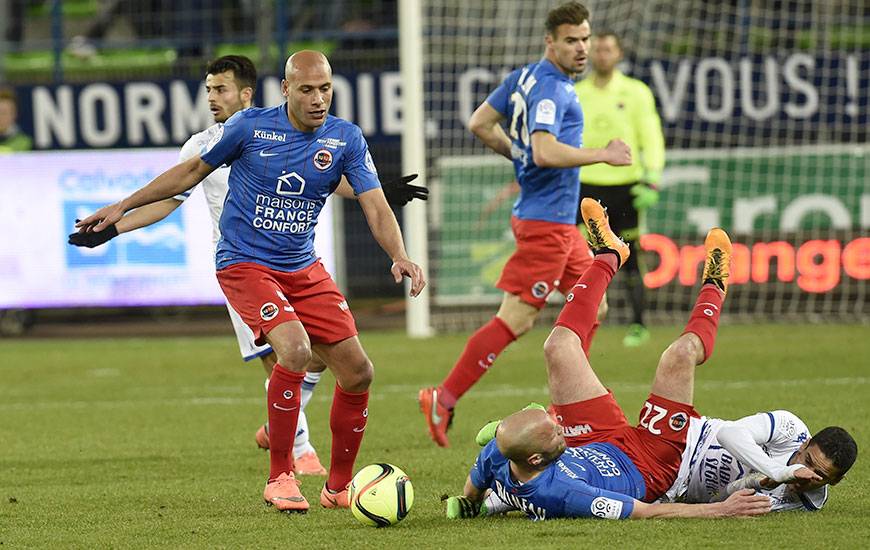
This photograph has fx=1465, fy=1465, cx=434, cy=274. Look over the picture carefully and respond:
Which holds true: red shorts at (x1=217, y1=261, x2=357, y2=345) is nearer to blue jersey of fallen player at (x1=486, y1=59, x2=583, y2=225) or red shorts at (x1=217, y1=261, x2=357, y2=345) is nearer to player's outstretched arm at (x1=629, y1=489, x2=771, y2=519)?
player's outstretched arm at (x1=629, y1=489, x2=771, y2=519)

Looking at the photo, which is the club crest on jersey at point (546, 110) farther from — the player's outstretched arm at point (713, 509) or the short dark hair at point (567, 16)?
the player's outstretched arm at point (713, 509)

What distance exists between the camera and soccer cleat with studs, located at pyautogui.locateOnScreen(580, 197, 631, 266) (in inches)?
248

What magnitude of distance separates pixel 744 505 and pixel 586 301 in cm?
122

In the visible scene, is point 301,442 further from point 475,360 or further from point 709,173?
point 709,173

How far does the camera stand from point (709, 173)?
45.7 ft

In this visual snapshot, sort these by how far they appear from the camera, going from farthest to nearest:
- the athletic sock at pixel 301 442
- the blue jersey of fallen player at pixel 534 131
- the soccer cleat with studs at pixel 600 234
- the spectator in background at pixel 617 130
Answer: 1. the spectator in background at pixel 617 130
2. the blue jersey of fallen player at pixel 534 131
3. the athletic sock at pixel 301 442
4. the soccer cleat with studs at pixel 600 234

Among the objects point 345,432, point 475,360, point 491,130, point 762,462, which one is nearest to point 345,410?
point 345,432

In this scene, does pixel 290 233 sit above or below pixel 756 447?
above

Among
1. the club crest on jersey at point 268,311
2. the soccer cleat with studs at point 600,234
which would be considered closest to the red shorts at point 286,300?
the club crest on jersey at point 268,311

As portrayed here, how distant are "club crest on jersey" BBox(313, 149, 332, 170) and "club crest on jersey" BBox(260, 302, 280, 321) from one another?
1.93 ft

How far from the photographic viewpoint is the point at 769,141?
46.1 ft

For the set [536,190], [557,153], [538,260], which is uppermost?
[557,153]

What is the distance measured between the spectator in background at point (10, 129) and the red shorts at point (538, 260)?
25.2 ft

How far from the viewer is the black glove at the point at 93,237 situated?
6031 millimetres
